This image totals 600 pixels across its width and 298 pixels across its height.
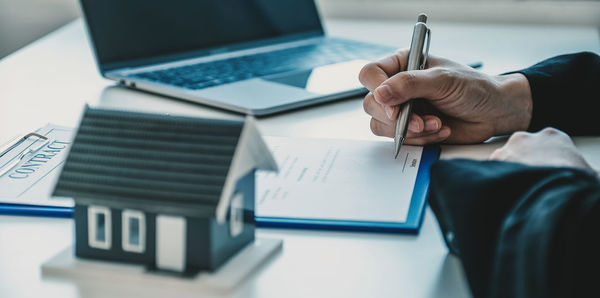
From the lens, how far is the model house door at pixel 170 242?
0.60 meters

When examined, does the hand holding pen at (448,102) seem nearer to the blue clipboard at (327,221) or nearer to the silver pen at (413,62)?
the silver pen at (413,62)

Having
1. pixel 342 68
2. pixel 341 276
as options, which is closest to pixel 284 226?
pixel 341 276

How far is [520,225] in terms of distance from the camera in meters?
0.58

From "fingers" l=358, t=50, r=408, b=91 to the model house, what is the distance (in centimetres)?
46

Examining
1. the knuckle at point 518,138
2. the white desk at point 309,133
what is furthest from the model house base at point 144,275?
the knuckle at point 518,138

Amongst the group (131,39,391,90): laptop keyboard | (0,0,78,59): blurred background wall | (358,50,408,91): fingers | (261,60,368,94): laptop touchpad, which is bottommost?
(0,0,78,59): blurred background wall

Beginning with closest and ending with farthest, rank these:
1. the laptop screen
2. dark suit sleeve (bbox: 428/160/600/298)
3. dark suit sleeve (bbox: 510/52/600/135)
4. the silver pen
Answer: dark suit sleeve (bbox: 428/160/600/298) → the silver pen → dark suit sleeve (bbox: 510/52/600/135) → the laptop screen

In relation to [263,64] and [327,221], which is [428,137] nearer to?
[327,221]

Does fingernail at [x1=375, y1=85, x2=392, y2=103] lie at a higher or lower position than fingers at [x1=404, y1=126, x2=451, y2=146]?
higher

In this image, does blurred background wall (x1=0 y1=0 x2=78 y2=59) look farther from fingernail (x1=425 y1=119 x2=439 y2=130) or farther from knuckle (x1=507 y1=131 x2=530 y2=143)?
knuckle (x1=507 y1=131 x2=530 y2=143)

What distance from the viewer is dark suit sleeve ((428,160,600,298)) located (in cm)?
53

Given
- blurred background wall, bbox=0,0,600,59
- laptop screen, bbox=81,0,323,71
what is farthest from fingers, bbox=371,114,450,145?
blurred background wall, bbox=0,0,600,59

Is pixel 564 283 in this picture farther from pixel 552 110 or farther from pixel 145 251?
pixel 552 110

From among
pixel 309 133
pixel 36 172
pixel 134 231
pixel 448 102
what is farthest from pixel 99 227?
pixel 448 102
